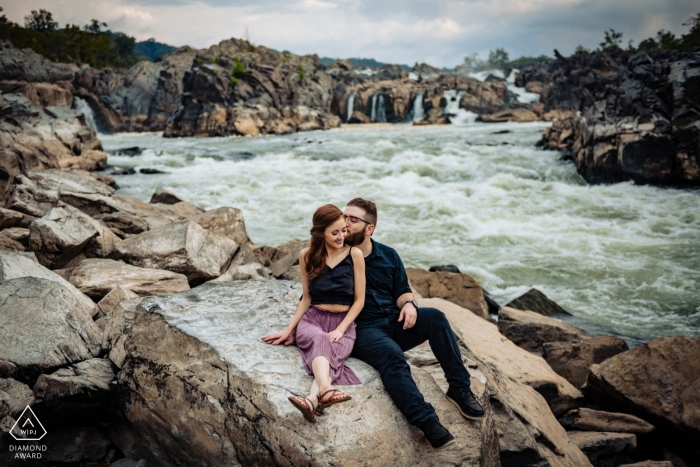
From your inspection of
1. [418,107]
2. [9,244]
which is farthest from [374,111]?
[9,244]

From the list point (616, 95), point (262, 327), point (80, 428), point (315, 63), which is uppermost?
point (315, 63)

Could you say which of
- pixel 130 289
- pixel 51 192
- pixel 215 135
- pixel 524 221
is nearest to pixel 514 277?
pixel 524 221

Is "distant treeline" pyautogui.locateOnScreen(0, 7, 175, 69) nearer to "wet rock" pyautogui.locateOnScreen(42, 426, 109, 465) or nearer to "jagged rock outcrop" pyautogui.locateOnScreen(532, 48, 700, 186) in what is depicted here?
"jagged rock outcrop" pyautogui.locateOnScreen(532, 48, 700, 186)

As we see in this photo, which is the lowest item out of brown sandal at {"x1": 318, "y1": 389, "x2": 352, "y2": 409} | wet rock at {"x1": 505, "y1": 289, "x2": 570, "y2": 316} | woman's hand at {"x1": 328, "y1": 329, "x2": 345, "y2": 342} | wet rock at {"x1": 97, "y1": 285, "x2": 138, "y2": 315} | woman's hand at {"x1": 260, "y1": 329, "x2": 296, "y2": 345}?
wet rock at {"x1": 505, "y1": 289, "x2": 570, "y2": 316}

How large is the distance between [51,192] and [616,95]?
17.7 metres

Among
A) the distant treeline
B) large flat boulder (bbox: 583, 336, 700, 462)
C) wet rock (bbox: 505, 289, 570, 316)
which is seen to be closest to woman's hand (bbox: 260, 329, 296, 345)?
large flat boulder (bbox: 583, 336, 700, 462)

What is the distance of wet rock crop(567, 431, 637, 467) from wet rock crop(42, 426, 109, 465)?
11.3ft

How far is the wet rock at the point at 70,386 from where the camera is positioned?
3.60 metres

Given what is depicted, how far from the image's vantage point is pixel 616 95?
18906 millimetres

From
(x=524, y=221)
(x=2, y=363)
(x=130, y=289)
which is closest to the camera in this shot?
(x=2, y=363)

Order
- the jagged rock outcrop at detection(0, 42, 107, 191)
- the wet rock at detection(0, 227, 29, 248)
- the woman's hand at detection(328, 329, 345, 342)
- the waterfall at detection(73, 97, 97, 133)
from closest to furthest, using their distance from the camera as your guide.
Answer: the woman's hand at detection(328, 329, 345, 342), the wet rock at detection(0, 227, 29, 248), the jagged rock outcrop at detection(0, 42, 107, 191), the waterfall at detection(73, 97, 97, 133)

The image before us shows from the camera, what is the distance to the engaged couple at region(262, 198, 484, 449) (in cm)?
303

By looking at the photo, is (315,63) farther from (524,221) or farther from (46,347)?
(46,347)

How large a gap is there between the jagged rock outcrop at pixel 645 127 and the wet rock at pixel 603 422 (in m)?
14.2
